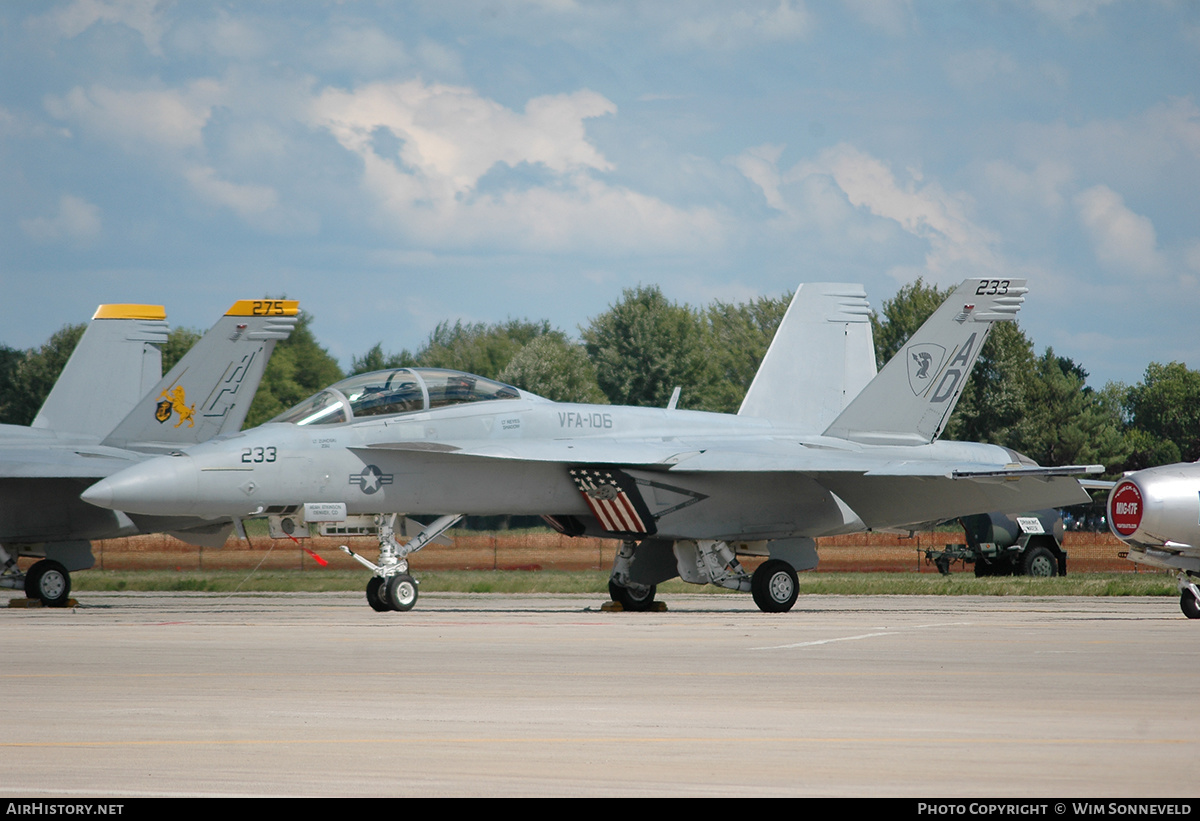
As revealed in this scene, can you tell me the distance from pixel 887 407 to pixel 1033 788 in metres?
14.5

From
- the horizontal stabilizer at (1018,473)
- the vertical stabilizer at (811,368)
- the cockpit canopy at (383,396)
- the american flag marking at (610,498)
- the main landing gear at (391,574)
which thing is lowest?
the main landing gear at (391,574)

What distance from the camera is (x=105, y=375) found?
2439 centimetres

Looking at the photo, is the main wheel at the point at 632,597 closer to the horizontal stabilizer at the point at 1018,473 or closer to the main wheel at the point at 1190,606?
the horizontal stabilizer at the point at 1018,473

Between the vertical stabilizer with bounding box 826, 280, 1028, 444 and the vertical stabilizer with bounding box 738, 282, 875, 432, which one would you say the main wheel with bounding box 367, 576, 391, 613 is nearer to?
the vertical stabilizer with bounding box 826, 280, 1028, 444

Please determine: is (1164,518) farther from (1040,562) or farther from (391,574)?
(1040,562)

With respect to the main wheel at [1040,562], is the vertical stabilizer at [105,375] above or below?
above

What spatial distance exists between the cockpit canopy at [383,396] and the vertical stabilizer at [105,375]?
826cm

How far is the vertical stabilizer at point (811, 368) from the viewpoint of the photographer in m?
22.0

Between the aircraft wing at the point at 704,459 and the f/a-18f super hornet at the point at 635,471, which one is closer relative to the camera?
the f/a-18f super hornet at the point at 635,471

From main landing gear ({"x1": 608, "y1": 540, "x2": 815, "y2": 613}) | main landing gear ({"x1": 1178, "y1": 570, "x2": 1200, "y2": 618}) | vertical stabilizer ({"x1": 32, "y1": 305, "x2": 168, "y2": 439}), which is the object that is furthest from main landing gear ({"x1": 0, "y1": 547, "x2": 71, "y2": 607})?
main landing gear ({"x1": 1178, "y1": 570, "x2": 1200, "y2": 618})

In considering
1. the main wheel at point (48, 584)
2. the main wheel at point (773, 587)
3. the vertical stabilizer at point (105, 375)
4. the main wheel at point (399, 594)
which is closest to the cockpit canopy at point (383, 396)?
the main wheel at point (399, 594)

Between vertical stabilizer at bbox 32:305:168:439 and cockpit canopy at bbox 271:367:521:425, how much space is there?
8.26 m
